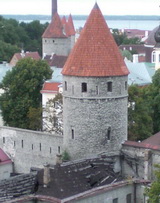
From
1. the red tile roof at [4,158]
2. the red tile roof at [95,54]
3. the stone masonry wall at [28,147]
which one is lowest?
the red tile roof at [4,158]

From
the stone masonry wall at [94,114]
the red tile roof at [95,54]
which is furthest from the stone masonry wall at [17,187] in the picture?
the red tile roof at [95,54]

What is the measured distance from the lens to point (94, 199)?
1009 inches

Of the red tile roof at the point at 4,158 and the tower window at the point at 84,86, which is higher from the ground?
the tower window at the point at 84,86

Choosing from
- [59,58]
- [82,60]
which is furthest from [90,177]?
[59,58]

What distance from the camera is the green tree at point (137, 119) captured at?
1459 inches

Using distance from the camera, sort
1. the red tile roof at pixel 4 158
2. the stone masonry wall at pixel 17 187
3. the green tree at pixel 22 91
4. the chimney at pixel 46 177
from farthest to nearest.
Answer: the green tree at pixel 22 91 < the red tile roof at pixel 4 158 < the chimney at pixel 46 177 < the stone masonry wall at pixel 17 187

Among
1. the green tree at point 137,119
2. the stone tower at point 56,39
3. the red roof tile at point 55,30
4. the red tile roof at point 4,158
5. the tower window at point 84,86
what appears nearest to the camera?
the tower window at point 84,86

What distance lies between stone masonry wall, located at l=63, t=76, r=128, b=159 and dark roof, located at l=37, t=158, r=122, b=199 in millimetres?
1239

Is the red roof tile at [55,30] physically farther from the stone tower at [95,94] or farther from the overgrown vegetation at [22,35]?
the stone tower at [95,94]

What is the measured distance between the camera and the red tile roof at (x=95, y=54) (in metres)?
30.4

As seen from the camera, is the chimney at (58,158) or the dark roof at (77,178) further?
the chimney at (58,158)

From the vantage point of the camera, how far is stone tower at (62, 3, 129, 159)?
30.3 meters

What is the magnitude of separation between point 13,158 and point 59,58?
3225 cm

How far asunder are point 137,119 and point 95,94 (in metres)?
7.55
